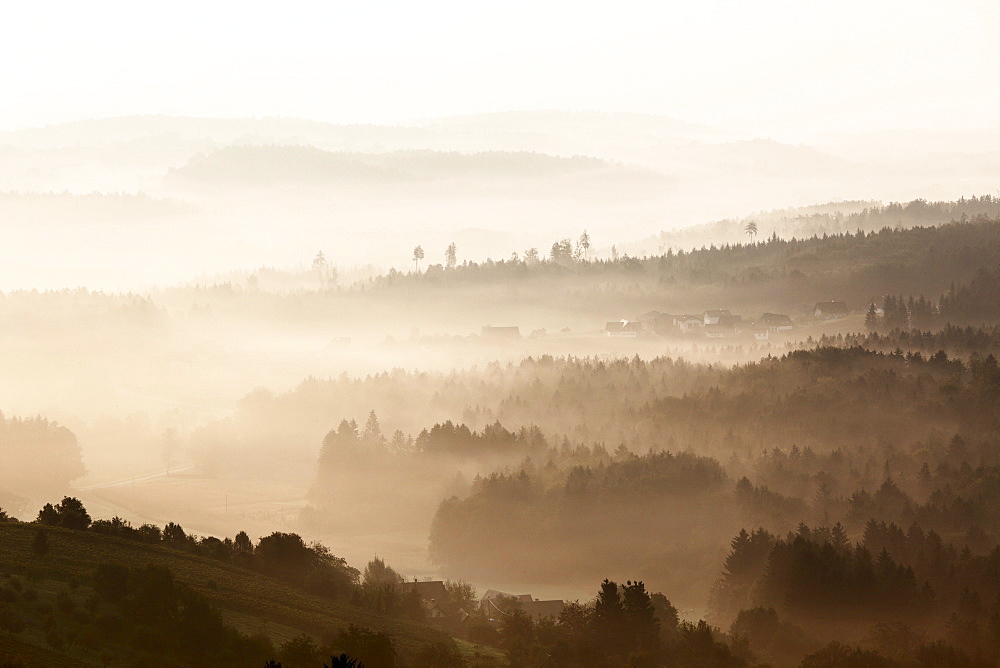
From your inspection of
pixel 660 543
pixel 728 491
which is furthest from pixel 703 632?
pixel 728 491

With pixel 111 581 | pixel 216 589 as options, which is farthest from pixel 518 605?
pixel 111 581

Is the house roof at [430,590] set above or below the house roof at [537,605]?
above

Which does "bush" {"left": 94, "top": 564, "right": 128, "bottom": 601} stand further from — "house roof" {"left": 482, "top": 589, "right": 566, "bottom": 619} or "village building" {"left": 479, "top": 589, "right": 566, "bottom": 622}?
"house roof" {"left": 482, "top": 589, "right": 566, "bottom": 619}

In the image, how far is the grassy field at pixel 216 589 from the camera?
105000 millimetres

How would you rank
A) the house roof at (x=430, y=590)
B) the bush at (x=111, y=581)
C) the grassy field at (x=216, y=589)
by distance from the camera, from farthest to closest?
the house roof at (x=430, y=590), the grassy field at (x=216, y=589), the bush at (x=111, y=581)

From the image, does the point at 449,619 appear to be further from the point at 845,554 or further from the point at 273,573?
the point at 845,554

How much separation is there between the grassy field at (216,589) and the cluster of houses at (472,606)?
31.4 ft

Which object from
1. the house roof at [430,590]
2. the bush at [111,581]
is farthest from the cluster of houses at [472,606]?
the bush at [111,581]

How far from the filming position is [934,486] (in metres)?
181

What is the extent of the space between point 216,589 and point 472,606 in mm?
34743

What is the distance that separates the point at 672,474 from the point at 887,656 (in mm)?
76575

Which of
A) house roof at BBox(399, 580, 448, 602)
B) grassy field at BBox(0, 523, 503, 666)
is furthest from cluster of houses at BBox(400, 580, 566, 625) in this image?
grassy field at BBox(0, 523, 503, 666)

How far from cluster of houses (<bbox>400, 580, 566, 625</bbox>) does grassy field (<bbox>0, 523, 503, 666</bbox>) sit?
9565 millimetres

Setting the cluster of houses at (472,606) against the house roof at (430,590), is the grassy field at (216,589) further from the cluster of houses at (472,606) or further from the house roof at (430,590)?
the house roof at (430,590)
